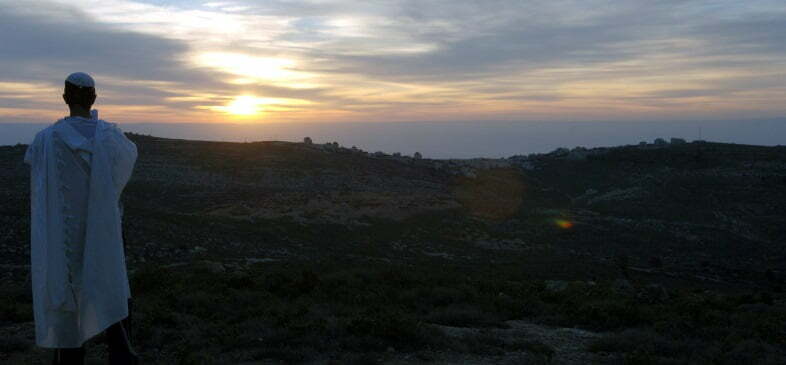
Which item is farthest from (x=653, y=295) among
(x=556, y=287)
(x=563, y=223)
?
(x=563, y=223)

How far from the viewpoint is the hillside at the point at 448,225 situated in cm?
1049

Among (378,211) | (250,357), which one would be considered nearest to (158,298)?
(250,357)

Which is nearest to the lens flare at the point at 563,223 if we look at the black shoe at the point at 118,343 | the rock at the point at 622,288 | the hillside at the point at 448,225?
the hillside at the point at 448,225

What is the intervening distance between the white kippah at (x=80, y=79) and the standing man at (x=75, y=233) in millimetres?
31

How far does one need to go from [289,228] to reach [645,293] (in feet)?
40.7

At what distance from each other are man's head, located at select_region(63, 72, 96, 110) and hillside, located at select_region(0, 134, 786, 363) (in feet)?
10.5

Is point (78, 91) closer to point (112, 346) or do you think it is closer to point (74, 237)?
point (74, 237)

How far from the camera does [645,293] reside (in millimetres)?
11383

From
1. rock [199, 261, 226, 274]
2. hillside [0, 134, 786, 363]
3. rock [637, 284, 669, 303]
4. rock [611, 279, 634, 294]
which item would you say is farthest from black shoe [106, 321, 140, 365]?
rock [611, 279, 634, 294]

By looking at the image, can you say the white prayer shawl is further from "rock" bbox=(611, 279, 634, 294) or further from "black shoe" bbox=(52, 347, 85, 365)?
"rock" bbox=(611, 279, 634, 294)

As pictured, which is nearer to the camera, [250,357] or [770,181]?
[250,357]

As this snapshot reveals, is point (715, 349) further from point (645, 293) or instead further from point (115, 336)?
point (115, 336)

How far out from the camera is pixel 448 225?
24.8 m

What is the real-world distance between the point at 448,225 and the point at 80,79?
21.5 m
